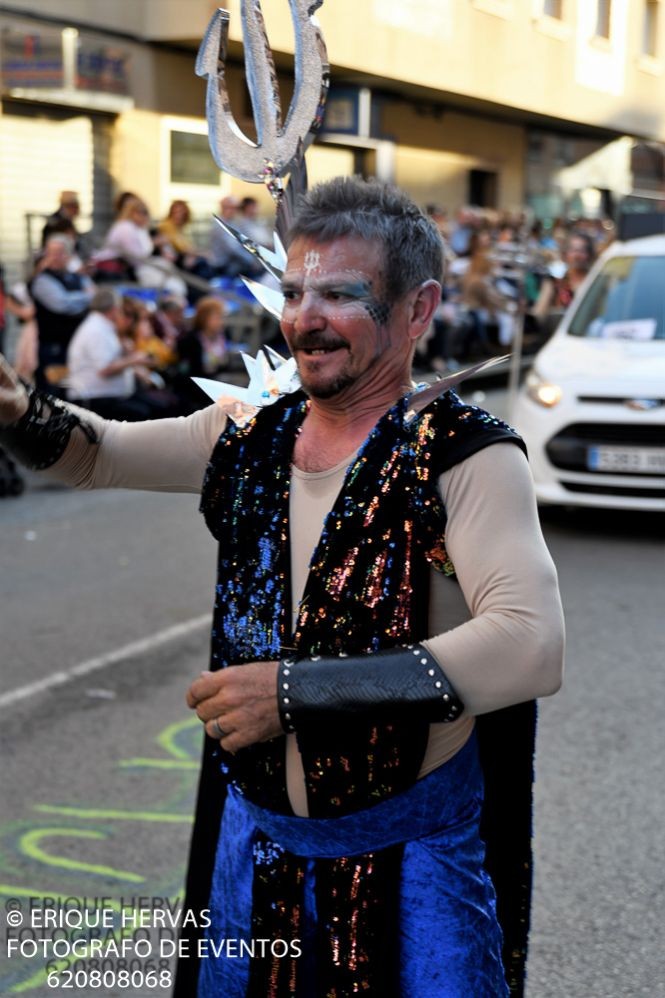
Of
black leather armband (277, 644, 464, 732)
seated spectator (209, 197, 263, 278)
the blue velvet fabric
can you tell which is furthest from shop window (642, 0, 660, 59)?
black leather armband (277, 644, 464, 732)

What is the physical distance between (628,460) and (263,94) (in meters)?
6.59

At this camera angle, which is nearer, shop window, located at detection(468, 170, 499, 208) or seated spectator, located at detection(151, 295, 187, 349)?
seated spectator, located at detection(151, 295, 187, 349)

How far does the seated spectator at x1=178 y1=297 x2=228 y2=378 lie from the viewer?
41.7 feet

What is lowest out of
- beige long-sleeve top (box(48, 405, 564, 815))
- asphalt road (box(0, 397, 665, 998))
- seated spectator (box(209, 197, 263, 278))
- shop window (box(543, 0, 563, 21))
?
asphalt road (box(0, 397, 665, 998))

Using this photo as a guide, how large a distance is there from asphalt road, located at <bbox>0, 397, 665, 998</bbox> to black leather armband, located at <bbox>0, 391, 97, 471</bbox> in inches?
66.7

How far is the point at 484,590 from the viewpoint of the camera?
80.0 inches

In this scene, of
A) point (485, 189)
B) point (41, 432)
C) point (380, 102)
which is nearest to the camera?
point (41, 432)

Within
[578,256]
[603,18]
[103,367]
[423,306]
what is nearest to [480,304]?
[578,256]

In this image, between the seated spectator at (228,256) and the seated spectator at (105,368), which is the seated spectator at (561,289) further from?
the seated spectator at (105,368)

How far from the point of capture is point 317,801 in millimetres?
2184

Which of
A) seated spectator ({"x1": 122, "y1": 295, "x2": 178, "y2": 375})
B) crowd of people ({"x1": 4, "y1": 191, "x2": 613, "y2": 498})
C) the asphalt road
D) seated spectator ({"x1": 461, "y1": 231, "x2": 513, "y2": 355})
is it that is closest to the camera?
the asphalt road

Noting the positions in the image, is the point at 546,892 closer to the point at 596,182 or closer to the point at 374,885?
the point at 374,885

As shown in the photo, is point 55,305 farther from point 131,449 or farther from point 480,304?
point 131,449

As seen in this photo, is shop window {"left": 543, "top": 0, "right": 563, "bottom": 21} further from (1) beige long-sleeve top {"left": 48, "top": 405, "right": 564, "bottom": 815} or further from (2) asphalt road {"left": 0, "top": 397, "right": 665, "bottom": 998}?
(1) beige long-sleeve top {"left": 48, "top": 405, "right": 564, "bottom": 815}
